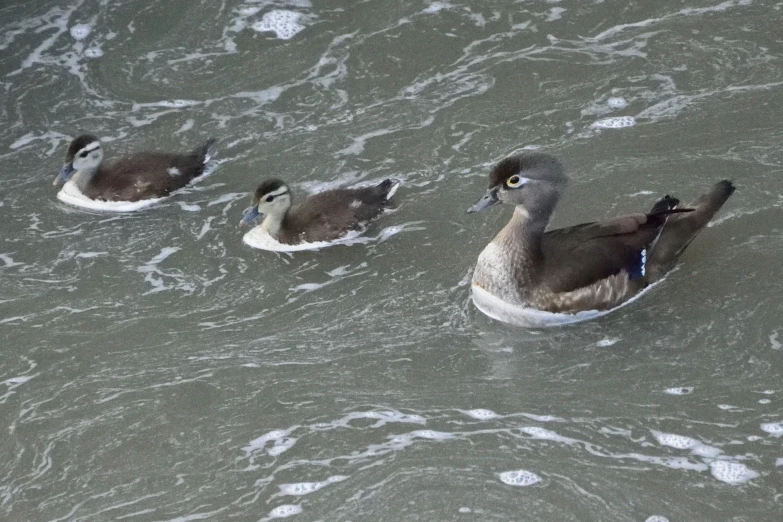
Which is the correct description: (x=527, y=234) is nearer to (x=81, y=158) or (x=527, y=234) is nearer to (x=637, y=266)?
(x=637, y=266)

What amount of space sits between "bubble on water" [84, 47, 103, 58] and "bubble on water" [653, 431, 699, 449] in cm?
571

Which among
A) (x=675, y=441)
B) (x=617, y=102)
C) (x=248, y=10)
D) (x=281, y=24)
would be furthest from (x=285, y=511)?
(x=248, y=10)

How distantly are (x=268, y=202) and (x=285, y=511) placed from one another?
2544mm

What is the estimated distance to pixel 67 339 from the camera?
6.06 m

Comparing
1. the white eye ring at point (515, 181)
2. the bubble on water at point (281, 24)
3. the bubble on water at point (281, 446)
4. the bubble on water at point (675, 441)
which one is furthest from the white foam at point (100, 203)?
the bubble on water at point (675, 441)

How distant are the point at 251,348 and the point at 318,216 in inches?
50.8

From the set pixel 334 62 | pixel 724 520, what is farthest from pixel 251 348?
pixel 334 62

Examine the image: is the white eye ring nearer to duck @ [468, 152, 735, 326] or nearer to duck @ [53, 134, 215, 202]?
duck @ [468, 152, 735, 326]

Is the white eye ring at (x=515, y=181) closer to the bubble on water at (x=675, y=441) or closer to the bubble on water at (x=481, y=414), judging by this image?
the bubble on water at (x=481, y=414)

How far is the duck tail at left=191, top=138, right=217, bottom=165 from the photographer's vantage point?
764 cm

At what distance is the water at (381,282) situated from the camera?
5.00 metres

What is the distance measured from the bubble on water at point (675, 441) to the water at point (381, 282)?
11 millimetres

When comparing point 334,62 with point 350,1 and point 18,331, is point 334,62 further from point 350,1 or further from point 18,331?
point 18,331

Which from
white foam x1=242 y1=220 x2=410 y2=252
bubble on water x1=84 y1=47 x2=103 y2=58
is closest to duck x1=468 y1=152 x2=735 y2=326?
white foam x1=242 y1=220 x2=410 y2=252
